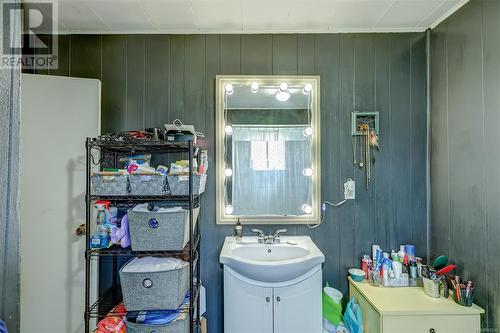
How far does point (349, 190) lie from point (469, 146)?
0.73 m

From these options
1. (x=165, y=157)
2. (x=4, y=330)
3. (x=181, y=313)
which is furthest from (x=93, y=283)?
(x=4, y=330)

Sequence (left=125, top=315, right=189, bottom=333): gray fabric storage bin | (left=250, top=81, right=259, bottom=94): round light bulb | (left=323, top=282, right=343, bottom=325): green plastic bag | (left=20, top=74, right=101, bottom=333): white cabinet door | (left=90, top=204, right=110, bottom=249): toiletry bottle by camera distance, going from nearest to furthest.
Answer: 1. (left=125, top=315, right=189, bottom=333): gray fabric storage bin
2. (left=90, top=204, right=110, bottom=249): toiletry bottle
3. (left=20, top=74, right=101, bottom=333): white cabinet door
4. (left=323, top=282, right=343, bottom=325): green plastic bag
5. (left=250, top=81, right=259, bottom=94): round light bulb

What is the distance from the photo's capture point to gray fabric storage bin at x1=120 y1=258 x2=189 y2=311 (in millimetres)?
1453

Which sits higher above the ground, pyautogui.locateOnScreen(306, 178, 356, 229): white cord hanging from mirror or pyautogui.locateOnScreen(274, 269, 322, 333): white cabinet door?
pyautogui.locateOnScreen(306, 178, 356, 229): white cord hanging from mirror

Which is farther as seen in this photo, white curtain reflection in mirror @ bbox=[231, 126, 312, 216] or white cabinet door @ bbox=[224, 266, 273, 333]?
white curtain reflection in mirror @ bbox=[231, 126, 312, 216]

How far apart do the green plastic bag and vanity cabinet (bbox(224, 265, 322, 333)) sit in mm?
209

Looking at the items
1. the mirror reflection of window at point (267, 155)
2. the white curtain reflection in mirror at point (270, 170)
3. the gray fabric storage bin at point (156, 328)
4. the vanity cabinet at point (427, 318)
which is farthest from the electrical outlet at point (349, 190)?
the gray fabric storage bin at point (156, 328)

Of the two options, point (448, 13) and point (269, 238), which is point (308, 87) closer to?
point (448, 13)

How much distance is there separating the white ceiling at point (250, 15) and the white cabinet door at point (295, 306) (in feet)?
5.30

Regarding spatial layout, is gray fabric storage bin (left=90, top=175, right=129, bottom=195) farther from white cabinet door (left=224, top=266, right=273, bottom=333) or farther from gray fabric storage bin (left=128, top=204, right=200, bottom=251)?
white cabinet door (left=224, top=266, right=273, bottom=333)

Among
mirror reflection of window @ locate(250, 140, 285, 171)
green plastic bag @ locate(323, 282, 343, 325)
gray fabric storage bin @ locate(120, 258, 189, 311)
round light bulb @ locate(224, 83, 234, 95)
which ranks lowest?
green plastic bag @ locate(323, 282, 343, 325)

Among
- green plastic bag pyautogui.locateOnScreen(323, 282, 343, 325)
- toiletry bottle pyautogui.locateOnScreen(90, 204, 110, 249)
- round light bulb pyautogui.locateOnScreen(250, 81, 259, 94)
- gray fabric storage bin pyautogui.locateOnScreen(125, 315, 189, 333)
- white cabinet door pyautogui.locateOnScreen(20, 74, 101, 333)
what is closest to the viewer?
gray fabric storage bin pyautogui.locateOnScreen(125, 315, 189, 333)

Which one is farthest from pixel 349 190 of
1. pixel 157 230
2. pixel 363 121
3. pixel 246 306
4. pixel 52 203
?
pixel 52 203

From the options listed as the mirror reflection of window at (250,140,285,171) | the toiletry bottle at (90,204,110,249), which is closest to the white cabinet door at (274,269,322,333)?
the mirror reflection of window at (250,140,285,171)
